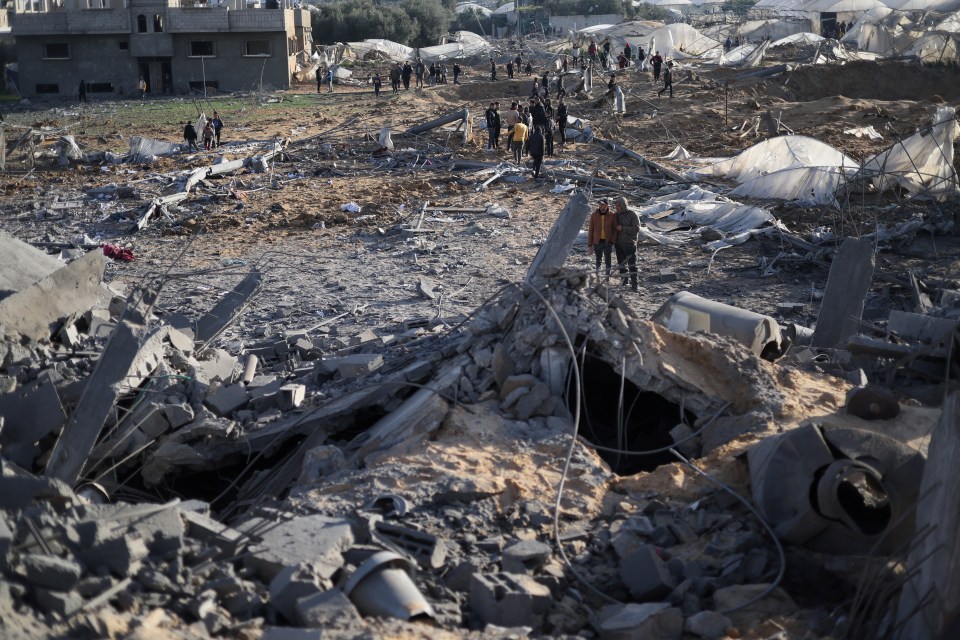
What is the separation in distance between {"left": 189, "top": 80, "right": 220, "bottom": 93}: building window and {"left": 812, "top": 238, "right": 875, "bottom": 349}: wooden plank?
1319 inches

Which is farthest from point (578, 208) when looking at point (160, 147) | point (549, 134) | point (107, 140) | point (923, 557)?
point (107, 140)

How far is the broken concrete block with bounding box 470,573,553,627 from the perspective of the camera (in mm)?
5258

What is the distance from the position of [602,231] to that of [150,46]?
102ft

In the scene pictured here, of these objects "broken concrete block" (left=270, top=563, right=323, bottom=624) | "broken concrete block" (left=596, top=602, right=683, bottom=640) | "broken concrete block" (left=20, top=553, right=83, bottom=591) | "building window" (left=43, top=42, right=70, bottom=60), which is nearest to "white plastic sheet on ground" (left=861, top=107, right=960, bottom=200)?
"broken concrete block" (left=596, top=602, right=683, bottom=640)

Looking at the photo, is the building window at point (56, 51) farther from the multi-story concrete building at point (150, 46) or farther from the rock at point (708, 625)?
the rock at point (708, 625)

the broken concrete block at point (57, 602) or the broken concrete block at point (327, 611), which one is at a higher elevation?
the broken concrete block at point (57, 602)

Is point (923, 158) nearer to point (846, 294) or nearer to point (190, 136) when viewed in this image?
point (846, 294)

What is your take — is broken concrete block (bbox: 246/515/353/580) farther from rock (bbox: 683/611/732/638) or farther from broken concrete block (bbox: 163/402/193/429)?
broken concrete block (bbox: 163/402/193/429)

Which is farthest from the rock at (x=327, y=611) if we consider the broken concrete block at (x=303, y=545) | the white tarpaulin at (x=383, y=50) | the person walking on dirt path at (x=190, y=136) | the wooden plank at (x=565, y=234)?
the white tarpaulin at (x=383, y=50)

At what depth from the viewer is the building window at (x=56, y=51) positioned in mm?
38344

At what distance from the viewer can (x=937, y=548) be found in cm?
487

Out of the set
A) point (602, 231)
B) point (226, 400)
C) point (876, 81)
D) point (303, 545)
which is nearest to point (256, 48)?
point (876, 81)

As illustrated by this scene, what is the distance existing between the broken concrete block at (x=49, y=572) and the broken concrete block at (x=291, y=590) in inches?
37.7

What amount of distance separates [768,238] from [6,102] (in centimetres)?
3245
